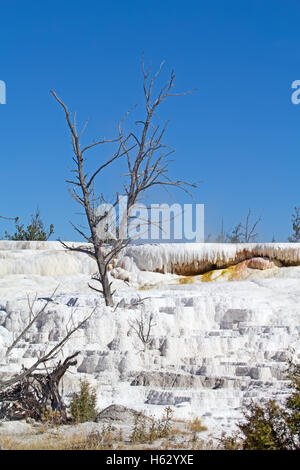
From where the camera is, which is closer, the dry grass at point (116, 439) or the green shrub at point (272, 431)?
the green shrub at point (272, 431)

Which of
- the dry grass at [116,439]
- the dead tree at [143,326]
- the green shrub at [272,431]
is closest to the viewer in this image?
the green shrub at [272,431]

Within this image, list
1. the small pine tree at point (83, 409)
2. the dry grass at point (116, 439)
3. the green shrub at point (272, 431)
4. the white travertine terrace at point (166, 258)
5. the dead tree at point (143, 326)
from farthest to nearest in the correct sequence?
the white travertine terrace at point (166, 258) < the dead tree at point (143, 326) < the small pine tree at point (83, 409) < the dry grass at point (116, 439) < the green shrub at point (272, 431)

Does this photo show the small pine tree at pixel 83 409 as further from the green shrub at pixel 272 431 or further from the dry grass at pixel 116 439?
the green shrub at pixel 272 431

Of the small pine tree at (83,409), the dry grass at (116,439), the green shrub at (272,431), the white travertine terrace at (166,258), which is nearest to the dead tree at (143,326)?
the small pine tree at (83,409)

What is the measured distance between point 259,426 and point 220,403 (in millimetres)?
3235

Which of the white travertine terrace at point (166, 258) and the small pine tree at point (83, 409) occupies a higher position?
the white travertine terrace at point (166, 258)

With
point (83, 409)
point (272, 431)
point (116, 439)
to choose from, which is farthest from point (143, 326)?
point (272, 431)

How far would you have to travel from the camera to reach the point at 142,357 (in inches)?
434

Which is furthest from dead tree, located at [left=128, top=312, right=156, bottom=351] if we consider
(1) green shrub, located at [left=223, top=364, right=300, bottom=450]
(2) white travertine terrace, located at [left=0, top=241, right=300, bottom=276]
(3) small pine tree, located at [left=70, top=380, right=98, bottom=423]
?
(2) white travertine terrace, located at [left=0, top=241, right=300, bottom=276]

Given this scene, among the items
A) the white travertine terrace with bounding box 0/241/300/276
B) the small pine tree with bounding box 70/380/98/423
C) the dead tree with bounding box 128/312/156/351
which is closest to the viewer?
the small pine tree with bounding box 70/380/98/423

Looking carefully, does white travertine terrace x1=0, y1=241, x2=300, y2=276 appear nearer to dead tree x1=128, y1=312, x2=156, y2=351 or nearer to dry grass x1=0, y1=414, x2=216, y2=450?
dead tree x1=128, y1=312, x2=156, y2=351

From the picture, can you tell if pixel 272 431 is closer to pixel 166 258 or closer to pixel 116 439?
pixel 116 439

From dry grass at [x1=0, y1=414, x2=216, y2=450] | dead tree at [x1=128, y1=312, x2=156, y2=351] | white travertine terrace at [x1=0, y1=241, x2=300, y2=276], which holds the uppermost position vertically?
white travertine terrace at [x1=0, y1=241, x2=300, y2=276]
